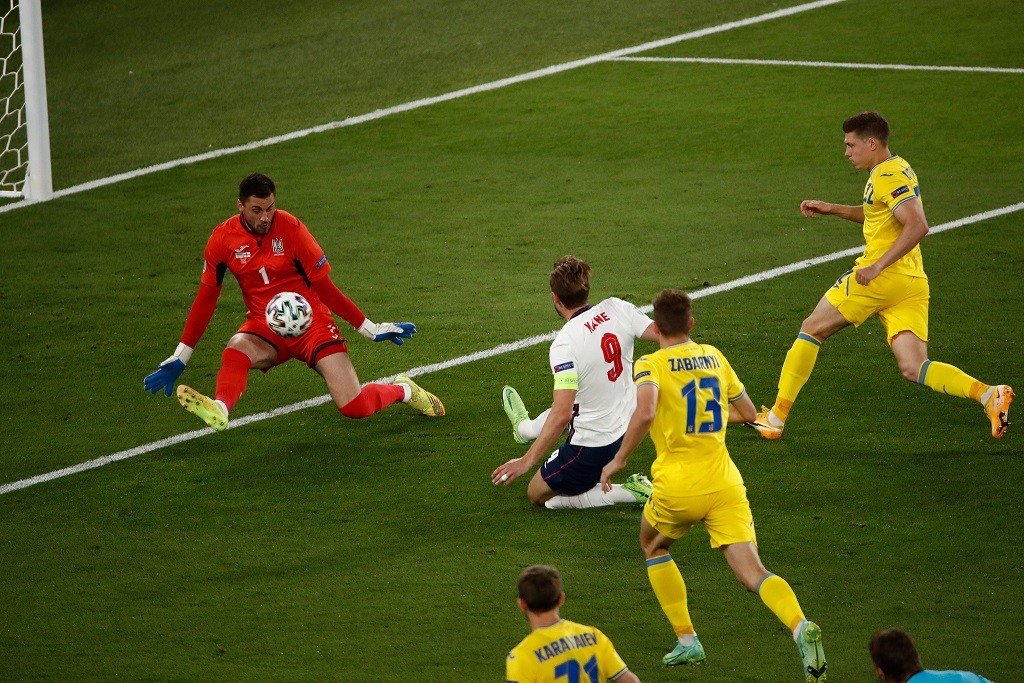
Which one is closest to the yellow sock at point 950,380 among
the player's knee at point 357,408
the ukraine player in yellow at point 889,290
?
the ukraine player in yellow at point 889,290

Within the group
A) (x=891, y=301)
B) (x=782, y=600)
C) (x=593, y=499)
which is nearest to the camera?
(x=782, y=600)

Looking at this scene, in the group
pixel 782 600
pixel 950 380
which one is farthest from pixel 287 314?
pixel 782 600

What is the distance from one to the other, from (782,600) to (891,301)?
3.25 meters

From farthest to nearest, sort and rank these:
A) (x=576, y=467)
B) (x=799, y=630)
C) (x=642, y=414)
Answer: (x=576, y=467), (x=642, y=414), (x=799, y=630)

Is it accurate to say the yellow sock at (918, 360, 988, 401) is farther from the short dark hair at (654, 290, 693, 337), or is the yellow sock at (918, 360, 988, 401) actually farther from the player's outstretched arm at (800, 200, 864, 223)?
the short dark hair at (654, 290, 693, 337)

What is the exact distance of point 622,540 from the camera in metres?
8.19

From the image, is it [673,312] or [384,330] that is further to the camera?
→ [384,330]

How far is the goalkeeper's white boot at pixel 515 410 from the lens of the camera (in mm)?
9383

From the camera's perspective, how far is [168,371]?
31.1 feet

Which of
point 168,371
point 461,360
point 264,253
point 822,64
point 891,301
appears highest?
point 822,64

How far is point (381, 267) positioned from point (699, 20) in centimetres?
921

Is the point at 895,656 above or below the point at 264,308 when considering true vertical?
below

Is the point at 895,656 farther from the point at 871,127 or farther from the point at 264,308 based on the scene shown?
the point at 264,308

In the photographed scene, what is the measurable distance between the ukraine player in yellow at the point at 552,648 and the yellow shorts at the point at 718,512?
1323 millimetres
